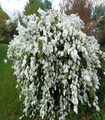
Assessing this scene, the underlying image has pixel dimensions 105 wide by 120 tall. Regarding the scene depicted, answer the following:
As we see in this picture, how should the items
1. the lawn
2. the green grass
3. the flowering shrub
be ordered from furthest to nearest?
the green grass
the lawn
the flowering shrub

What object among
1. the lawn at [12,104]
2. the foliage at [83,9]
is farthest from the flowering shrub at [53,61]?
the foliage at [83,9]

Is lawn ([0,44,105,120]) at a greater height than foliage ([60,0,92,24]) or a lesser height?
lesser

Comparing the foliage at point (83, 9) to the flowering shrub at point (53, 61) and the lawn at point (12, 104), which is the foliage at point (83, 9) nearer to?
the lawn at point (12, 104)

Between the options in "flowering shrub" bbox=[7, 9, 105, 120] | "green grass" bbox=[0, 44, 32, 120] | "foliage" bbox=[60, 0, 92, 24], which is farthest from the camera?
"foliage" bbox=[60, 0, 92, 24]

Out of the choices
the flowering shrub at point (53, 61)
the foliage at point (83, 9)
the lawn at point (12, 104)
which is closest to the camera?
the flowering shrub at point (53, 61)

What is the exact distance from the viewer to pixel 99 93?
3.06m

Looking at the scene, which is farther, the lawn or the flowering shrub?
the lawn

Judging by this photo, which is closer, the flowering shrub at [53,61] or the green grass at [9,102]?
the flowering shrub at [53,61]

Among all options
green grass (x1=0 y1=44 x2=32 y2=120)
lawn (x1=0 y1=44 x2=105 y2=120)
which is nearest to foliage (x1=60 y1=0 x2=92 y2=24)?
lawn (x1=0 y1=44 x2=105 y2=120)

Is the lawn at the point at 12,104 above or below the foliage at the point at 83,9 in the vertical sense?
below

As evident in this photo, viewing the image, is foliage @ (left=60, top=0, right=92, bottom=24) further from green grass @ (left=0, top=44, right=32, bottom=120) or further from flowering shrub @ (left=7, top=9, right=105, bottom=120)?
green grass @ (left=0, top=44, right=32, bottom=120)

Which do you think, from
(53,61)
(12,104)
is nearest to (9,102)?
(12,104)

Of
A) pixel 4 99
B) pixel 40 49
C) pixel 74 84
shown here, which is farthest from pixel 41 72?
pixel 4 99

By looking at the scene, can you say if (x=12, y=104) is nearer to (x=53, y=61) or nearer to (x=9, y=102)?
(x=9, y=102)
